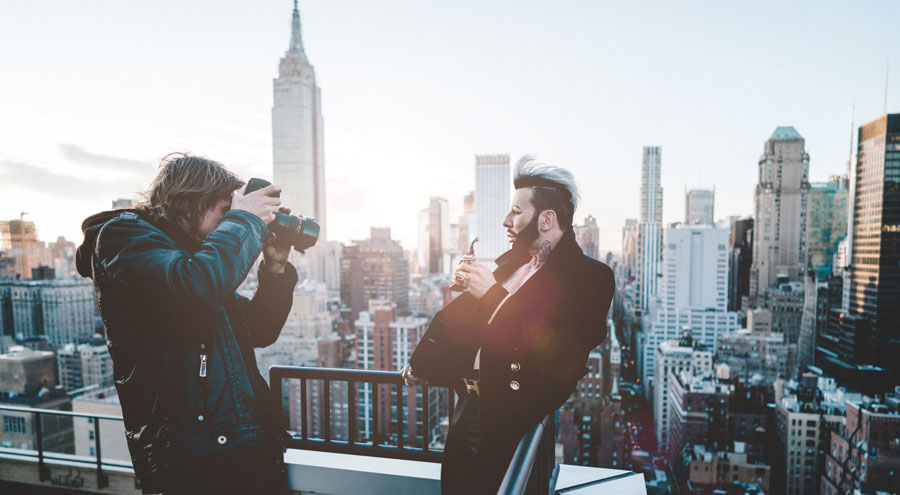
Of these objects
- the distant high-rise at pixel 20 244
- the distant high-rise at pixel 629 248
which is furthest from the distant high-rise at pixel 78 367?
the distant high-rise at pixel 629 248

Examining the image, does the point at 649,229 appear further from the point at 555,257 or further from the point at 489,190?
the point at 555,257

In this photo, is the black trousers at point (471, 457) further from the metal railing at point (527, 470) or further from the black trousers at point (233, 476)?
the black trousers at point (233, 476)

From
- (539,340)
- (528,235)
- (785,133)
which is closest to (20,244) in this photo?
(528,235)

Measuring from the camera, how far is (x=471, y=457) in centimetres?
125

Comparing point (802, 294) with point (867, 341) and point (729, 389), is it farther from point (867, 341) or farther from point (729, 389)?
point (729, 389)

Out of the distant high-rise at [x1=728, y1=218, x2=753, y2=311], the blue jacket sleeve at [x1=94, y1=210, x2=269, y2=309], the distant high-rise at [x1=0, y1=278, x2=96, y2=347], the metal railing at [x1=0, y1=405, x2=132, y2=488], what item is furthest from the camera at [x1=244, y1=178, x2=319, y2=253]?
the distant high-rise at [x1=728, y1=218, x2=753, y2=311]

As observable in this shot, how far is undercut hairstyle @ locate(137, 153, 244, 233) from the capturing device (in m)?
1.07

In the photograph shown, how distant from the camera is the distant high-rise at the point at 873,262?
→ 24891 mm

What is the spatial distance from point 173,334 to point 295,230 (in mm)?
417

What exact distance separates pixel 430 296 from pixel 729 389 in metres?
21.3

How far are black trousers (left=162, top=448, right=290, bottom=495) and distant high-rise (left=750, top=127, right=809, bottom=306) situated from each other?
53.8 metres

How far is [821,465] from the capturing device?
1495 cm

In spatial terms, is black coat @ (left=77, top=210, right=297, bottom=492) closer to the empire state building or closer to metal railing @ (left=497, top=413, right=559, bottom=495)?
metal railing @ (left=497, top=413, right=559, bottom=495)

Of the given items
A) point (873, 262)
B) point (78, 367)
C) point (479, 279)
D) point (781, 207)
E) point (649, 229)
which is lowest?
point (78, 367)
